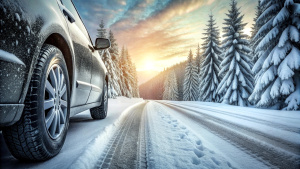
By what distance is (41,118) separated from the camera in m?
1.16

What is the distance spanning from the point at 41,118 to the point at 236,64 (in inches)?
650

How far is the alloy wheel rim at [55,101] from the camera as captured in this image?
133 cm

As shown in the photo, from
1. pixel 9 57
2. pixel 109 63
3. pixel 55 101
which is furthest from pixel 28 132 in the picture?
pixel 109 63

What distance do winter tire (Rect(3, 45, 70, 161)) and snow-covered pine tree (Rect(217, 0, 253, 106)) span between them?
15.0 metres

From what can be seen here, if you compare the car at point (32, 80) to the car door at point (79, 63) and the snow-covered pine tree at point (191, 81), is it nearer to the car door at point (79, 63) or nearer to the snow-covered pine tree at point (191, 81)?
the car door at point (79, 63)

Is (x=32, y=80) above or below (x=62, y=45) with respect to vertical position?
below

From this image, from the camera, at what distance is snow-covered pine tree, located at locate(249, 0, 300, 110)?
25.2 ft

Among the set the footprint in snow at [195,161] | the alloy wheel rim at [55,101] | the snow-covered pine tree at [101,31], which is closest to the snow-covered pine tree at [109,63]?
the snow-covered pine tree at [101,31]

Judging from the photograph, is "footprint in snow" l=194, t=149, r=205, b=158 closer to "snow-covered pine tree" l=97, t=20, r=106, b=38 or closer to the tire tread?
the tire tread

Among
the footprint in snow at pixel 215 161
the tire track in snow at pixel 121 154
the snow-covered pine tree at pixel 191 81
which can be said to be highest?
the snow-covered pine tree at pixel 191 81

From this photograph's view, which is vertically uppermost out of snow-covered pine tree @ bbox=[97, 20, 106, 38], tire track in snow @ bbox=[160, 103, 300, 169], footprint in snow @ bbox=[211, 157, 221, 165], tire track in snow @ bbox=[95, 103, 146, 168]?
snow-covered pine tree @ bbox=[97, 20, 106, 38]

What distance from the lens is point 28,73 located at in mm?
1066

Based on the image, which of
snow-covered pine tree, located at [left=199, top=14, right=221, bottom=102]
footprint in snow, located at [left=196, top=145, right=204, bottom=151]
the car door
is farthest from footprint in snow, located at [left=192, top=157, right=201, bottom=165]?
snow-covered pine tree, located at [left=199, top=14, right=221, bottom=102]

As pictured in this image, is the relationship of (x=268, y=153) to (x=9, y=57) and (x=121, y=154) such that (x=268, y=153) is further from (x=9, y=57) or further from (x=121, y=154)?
(x=9, y=57)
